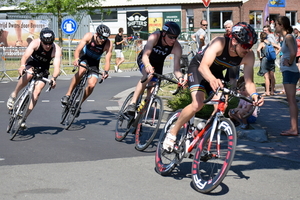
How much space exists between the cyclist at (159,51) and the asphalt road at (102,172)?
3.22ft

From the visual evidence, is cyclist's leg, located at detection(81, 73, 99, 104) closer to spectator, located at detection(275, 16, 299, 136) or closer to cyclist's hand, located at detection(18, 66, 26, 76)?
A: cyclist's hand, located at detection(18, 66, 26, 76)

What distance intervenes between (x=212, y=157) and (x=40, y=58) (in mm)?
4695

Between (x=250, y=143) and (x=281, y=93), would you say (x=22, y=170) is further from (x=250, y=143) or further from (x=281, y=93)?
(x=281, y=93)

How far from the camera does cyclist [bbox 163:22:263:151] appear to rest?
5605 millimetres

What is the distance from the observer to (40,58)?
9.36 meters

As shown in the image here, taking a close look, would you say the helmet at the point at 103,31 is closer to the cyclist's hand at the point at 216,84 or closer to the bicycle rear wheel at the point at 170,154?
the bicycle rear wheel at the point at 170,154

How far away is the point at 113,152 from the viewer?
7.77m

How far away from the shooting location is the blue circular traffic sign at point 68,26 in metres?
23.5

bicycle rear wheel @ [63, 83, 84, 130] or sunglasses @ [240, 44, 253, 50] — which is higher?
sunglasses @ [240, 44, 253, 50]

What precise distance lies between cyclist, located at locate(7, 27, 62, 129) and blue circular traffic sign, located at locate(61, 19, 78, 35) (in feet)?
46.9

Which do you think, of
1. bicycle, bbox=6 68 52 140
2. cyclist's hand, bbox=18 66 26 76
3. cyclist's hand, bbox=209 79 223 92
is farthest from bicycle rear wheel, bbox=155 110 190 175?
cyclist's hand, bbox=18 66 26 76

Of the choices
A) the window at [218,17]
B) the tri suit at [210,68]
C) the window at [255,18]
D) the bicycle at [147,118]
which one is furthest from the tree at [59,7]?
the tri suit at [210,68]

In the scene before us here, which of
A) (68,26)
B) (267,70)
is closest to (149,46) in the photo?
(267,70)

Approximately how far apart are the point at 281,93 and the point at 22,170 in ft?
32.4
